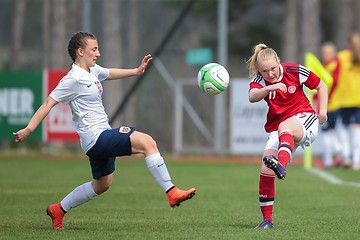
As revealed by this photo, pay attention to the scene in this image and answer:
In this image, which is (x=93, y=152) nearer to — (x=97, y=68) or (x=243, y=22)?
(x=97, y=68)

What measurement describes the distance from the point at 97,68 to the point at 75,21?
55.1ft

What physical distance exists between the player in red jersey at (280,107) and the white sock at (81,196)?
158cm

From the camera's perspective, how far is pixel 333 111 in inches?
765

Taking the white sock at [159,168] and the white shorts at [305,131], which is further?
the white shorts at [305,131]

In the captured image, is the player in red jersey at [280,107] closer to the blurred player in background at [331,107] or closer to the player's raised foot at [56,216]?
the player's raised foot at [56,216]

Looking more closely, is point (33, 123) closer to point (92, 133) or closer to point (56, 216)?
point (92, 133)

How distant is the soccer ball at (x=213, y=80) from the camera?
9.70 meters

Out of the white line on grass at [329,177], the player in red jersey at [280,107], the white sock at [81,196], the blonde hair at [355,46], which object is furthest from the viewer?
the blonde hair at [355,46]

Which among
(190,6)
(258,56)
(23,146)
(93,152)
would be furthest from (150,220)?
(23,146)

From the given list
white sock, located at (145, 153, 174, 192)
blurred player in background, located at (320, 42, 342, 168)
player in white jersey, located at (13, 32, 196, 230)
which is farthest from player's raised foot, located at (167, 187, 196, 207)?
blurred player in background, located at (320, 42, 342, 168)

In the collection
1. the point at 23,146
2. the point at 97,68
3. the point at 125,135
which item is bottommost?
the point at 23,146

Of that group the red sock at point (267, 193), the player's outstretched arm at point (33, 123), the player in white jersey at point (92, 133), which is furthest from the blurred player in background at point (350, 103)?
the player's outstretched arm at point (33, 123)

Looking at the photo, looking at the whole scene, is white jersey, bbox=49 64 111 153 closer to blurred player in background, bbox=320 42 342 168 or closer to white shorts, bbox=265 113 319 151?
white shorts, bbox=265 113 319 151

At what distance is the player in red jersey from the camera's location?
9.18 metres
